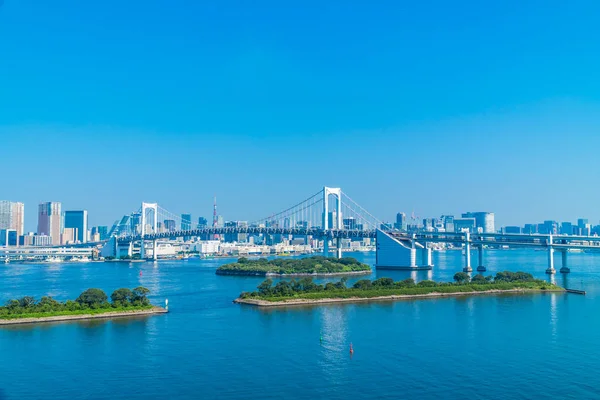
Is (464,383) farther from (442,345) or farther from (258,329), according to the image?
(258,329)

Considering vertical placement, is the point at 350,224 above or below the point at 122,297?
above

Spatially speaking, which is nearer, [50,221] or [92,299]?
[92,299]

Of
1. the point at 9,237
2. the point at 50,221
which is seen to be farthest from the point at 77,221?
the point at 9,237

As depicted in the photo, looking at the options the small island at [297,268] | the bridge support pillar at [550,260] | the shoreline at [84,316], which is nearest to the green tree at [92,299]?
the shoreline at [84,316]

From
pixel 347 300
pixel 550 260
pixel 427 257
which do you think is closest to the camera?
pixel 347 300

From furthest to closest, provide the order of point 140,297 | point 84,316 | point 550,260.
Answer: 1. point 550,260
2. point 140,297
3. point 84,316

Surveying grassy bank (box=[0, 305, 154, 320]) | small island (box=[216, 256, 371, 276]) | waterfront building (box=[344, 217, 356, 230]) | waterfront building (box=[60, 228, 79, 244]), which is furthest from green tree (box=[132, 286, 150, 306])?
waterfront building (box=[60, 228, 79, 244])

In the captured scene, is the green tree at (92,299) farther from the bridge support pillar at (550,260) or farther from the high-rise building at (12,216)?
the high-rise building at (12,216)

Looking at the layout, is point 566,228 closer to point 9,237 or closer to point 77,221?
point 77,221

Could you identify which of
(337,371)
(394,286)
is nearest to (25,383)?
(337,371)
